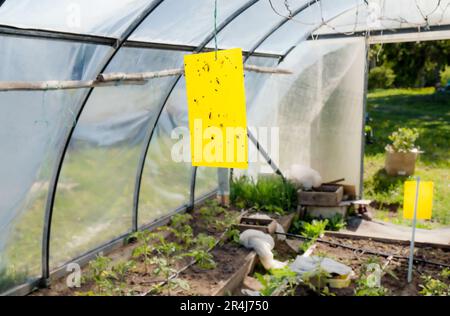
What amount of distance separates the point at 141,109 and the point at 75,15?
155 centimetres

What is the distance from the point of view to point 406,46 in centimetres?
1138

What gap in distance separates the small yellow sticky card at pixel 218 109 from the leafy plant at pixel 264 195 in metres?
3.26

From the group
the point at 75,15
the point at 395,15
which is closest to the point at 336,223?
the point at 395,15

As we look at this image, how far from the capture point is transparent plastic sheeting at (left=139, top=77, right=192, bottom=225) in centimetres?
496

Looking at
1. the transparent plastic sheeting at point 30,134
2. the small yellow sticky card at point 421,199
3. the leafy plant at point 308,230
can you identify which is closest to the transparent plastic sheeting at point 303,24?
the leafy plant at point 308,230

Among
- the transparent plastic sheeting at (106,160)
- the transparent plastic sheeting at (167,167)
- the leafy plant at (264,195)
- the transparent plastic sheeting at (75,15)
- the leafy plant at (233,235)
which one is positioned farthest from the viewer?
the leafy plant at (264,195)

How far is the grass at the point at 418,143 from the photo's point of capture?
7.05 m

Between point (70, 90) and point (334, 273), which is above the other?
point (70, 90)

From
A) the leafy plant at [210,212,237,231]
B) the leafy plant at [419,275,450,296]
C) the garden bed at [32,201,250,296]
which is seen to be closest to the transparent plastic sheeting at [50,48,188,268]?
the garden bed at [32,201,250,296]

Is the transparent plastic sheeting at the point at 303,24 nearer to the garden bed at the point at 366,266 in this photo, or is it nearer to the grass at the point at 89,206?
the grass at the point at 89,206

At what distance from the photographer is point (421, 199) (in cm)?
341
